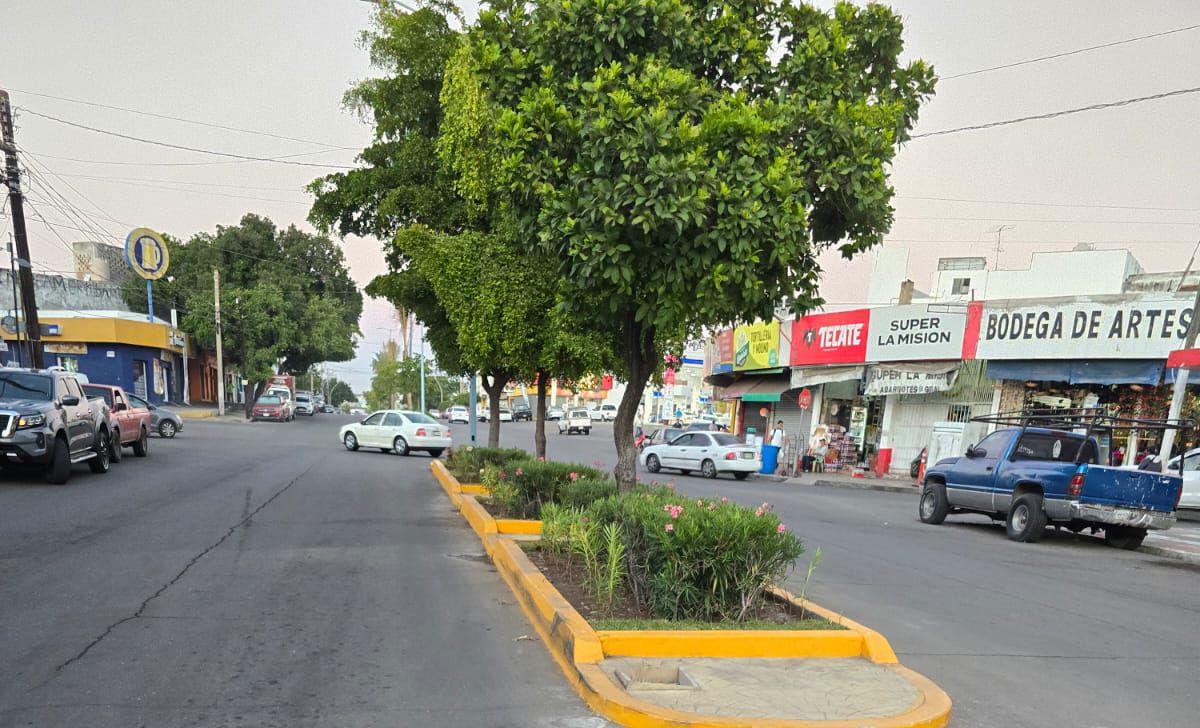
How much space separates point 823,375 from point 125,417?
21150 millimetres

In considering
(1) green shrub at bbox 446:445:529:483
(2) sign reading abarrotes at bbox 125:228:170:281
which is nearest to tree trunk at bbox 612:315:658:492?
(1) green shrub at bbox 446:445:529:483

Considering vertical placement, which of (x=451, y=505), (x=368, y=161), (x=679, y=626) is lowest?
(x=451, y=505)

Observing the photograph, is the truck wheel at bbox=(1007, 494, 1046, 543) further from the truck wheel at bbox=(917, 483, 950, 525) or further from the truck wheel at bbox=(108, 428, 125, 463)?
the truck wheel at bbox=(108, 428, 125, 463)

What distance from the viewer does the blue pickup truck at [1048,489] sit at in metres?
11.9

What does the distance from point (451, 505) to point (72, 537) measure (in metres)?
5.93

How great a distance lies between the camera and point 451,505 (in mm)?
13688

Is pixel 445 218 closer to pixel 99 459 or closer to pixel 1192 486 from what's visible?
pixel 99 459

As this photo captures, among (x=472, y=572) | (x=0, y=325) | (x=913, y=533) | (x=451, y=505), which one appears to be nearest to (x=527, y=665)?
(x=472, y=572)

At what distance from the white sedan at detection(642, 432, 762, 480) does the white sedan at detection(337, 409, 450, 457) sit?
700cm

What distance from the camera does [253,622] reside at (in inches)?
233

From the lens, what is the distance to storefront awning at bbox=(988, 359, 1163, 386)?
768 inches

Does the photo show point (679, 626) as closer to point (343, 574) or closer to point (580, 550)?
point (580, 550)

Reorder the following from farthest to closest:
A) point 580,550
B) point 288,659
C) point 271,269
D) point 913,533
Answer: point 271,269 → point 913,533 → point 580,550 → point 288,659

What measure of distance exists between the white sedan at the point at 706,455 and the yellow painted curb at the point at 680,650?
17.5m
